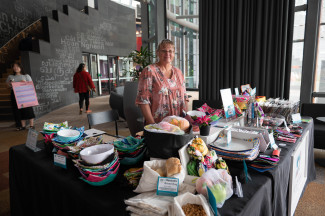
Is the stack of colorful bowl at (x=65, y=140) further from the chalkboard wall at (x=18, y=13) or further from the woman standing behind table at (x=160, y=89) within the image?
the chalkboard wall at (x=18, y=13)

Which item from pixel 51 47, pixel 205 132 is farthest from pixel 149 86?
pixel 51 47

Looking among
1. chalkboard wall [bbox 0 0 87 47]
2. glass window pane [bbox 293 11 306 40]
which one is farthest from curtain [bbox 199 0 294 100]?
chalkboard wall [bbox 0 0 87 47]

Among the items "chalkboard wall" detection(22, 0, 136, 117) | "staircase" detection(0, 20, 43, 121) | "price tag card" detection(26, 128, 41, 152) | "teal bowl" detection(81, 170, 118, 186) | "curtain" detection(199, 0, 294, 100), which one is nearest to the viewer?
"teal bowl" detection(81, 170, 118, 186)

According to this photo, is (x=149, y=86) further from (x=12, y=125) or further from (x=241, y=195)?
(x=12, y=125)

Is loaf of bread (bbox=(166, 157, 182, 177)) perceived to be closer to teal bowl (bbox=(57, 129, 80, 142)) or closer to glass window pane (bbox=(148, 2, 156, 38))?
teal bowl (bbox=(57, 129, 80, 142))

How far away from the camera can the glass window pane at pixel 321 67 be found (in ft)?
11.2

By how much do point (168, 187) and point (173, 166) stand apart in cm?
8

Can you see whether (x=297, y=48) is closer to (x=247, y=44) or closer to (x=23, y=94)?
(x=247, y=44)

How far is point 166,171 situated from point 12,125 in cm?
578

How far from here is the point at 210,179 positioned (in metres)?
0.85

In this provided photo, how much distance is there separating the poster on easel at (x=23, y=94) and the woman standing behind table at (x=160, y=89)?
3.75m

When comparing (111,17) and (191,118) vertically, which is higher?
(111,17)

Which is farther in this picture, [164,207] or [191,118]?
[191,118]

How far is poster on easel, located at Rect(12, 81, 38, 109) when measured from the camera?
4.46m
